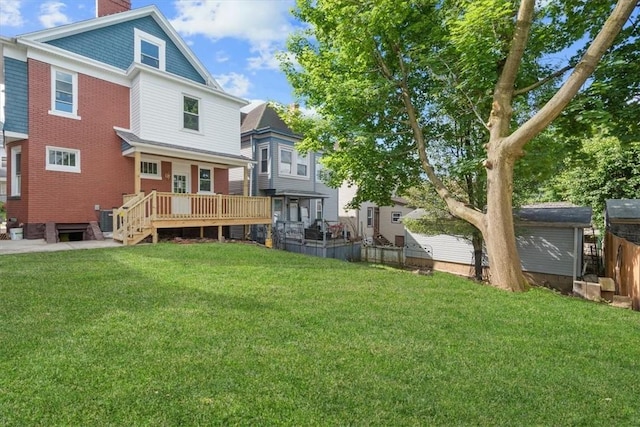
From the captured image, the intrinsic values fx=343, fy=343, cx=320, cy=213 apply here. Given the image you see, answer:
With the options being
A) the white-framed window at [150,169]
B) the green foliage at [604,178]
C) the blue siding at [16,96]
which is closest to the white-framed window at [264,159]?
the white-framed window at [150,169]

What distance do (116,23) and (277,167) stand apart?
8836 mm

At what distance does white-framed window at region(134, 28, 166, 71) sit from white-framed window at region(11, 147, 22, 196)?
5.35m

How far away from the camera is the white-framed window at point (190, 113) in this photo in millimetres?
14008

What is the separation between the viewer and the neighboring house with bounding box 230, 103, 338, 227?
58.7ft

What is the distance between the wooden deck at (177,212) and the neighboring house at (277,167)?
3663mm

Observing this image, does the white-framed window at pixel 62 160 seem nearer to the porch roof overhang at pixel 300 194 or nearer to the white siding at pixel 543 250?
the porch roof overhang at pixel 300 194

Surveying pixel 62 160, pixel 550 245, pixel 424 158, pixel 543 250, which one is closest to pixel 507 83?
pixel 424 158

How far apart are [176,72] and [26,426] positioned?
15431 millimetres

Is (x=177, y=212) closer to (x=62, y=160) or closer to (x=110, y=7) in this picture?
(x=62, y=160)

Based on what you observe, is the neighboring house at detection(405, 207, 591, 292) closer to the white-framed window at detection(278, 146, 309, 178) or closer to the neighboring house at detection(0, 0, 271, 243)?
the white-framed window at detection(278, 146, 309, 178)

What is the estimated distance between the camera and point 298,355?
10.5 ft

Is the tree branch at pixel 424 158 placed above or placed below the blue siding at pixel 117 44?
below

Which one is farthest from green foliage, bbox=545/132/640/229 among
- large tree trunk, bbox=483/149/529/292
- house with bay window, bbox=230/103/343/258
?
house with bay window, bbox=230/103/343/258

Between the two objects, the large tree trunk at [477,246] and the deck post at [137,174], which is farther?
the large tree trunk at [477,246]
